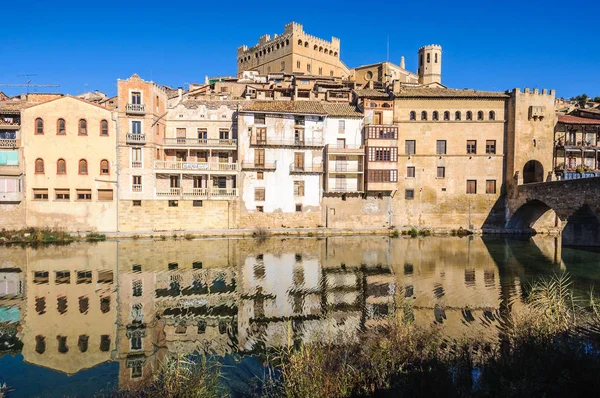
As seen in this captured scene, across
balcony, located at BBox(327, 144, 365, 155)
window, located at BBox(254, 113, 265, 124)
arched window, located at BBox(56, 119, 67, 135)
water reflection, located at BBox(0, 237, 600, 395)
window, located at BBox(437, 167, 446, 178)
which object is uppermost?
window, located at BBox(254, 113, 265, 124)

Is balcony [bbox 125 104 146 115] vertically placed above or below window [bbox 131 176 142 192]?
above

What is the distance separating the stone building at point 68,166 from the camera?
32.7 metres

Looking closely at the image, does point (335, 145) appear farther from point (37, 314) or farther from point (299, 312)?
point (37, 314)

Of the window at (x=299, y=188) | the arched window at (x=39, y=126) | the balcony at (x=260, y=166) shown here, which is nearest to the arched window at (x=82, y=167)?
the arched window at (x=39, y=126)

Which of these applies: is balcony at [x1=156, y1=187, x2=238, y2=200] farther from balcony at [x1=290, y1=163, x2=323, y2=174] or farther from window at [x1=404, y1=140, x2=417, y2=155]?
window at [x1=404, y1=140, x2=417, y2=155]

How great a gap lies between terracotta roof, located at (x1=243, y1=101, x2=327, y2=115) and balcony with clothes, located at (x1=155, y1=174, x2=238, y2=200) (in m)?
6.70

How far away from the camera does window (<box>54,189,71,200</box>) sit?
108 feet

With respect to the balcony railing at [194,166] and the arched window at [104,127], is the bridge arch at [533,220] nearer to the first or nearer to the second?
the balcony railing at [194,166]

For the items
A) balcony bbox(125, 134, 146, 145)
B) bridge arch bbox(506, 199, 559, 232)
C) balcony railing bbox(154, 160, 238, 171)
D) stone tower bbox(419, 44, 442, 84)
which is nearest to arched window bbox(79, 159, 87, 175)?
balcony bbox(125, 134, 146, 145)

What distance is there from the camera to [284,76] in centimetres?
5753

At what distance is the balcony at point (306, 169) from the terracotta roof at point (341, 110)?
525cm

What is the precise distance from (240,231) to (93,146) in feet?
45.9

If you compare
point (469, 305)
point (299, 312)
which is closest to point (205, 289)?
point (299, 312)

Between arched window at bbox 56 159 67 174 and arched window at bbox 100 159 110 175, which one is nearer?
arched window at bbox 56 159 67 174
